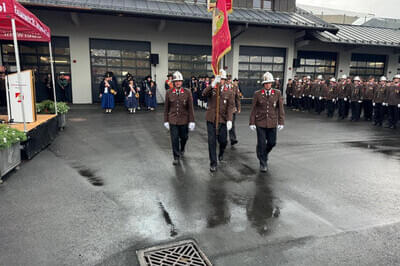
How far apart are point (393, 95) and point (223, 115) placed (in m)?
9.54

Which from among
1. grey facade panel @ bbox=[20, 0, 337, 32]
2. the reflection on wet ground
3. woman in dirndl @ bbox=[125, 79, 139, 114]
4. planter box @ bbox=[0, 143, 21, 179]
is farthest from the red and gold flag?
grey facade panel @ bbox=[20, 0, 337, 32]

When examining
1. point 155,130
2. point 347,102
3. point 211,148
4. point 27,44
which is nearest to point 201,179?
point 211,148

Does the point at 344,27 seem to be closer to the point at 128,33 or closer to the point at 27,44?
the point at 128,33

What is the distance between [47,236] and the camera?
136 inches

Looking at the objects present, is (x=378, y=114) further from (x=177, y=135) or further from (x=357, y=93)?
(x=177, y=135)

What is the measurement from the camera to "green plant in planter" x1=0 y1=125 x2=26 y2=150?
5.20 meters

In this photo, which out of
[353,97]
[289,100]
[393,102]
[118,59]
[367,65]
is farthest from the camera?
[367,65]

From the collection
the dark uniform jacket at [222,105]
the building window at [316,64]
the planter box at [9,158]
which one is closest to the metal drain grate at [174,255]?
the dark uniform jacket at [222,105]

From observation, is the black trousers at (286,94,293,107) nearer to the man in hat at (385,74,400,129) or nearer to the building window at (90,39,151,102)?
the man in hat at (385,74,400,129)

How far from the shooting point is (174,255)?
3160mm

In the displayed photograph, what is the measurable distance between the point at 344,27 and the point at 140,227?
23474mm

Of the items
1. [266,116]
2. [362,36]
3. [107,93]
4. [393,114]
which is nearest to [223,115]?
[266,116]

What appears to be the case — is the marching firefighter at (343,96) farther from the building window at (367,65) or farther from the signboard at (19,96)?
the signboard at (19,96)

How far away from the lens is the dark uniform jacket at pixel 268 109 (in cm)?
598
